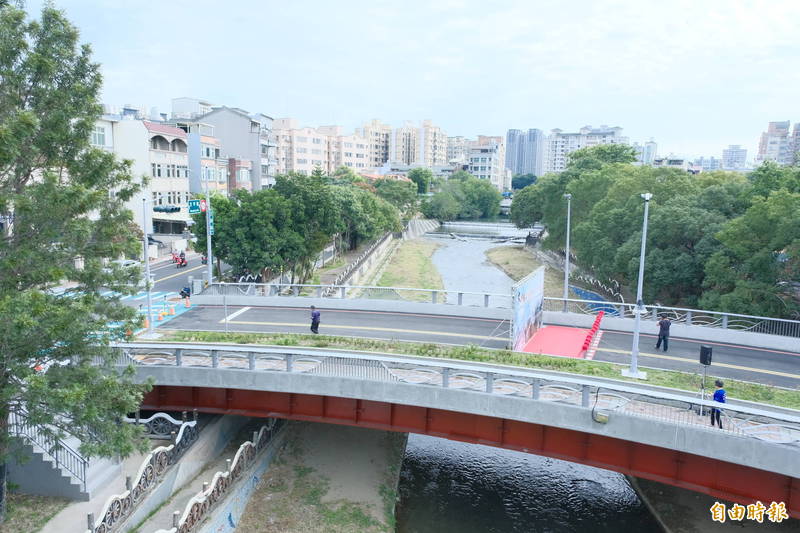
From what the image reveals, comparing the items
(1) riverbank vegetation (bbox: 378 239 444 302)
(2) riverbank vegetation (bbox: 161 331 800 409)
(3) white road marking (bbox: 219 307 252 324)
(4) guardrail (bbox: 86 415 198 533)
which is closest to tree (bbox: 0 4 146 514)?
(4) guardrail (bbox: 86 415 198 533)

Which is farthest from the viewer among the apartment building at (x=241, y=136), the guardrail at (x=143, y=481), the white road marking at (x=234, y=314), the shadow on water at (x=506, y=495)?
the apartment building at (x=241, y=136)

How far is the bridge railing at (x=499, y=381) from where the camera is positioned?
1349 centimetres

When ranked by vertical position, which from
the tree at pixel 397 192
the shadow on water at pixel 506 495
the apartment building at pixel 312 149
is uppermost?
the apartment building at pixel 312 149

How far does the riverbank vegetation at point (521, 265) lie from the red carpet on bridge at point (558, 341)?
27.4m

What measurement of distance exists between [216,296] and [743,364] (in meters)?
22.0

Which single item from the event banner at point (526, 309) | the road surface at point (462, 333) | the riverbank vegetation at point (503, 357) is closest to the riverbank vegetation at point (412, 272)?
the road surface at point (462, 333)

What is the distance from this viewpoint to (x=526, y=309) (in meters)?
21.2

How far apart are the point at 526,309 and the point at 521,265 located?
50766 millimetres

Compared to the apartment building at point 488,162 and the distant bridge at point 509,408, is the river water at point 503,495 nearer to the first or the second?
the distant bridge at point 509,408

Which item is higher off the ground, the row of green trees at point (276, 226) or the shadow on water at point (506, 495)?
the row of green trees at point (276, 226)

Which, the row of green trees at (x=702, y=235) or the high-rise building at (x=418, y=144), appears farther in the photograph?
the high-rise building at (x=418, y=144)

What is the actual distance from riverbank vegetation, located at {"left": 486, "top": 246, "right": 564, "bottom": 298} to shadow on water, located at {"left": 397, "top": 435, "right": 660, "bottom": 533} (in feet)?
99.9

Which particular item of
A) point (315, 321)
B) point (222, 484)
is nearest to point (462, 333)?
point (315, 321)

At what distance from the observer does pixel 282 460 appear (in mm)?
19953
